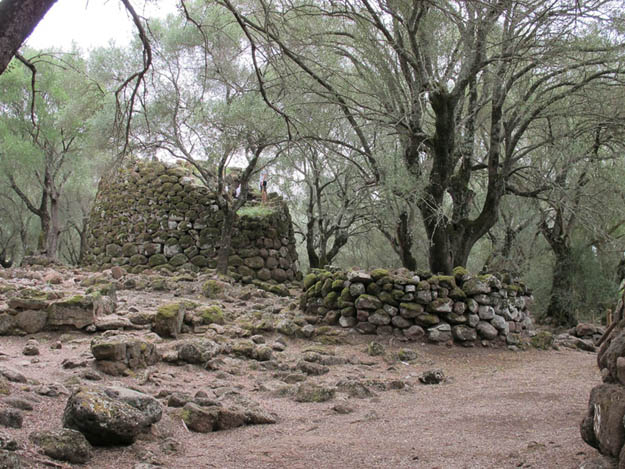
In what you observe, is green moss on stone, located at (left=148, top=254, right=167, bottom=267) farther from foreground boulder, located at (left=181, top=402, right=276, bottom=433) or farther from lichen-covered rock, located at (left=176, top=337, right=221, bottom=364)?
foreground boulder, located at (left=181, top=402, right=276, bottom=433)

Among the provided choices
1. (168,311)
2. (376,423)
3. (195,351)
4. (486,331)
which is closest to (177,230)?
(168,311)

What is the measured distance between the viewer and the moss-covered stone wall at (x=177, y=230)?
13.0 metres

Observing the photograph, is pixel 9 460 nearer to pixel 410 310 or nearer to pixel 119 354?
pixel 119 354

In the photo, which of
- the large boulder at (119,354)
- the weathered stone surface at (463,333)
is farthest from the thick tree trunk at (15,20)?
the weathered stone surface at (463,333)

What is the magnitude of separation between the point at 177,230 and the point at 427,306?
802 cm

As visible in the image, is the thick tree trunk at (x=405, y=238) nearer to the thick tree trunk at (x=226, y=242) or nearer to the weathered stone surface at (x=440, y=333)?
the weathered stone surface at (x=440, y=333)

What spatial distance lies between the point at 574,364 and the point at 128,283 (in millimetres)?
7727

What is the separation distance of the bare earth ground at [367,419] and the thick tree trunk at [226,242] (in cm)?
622

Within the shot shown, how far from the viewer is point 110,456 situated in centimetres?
260

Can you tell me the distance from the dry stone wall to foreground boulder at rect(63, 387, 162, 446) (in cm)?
492

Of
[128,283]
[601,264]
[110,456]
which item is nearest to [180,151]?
[128,283]

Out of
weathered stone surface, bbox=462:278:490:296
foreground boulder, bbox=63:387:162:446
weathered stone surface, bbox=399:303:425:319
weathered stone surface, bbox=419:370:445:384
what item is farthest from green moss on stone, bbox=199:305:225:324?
foreground boulder, bbox=63:387:162:446

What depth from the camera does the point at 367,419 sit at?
3.74 meters

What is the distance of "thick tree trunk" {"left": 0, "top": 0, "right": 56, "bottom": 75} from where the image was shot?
8.32 feet
